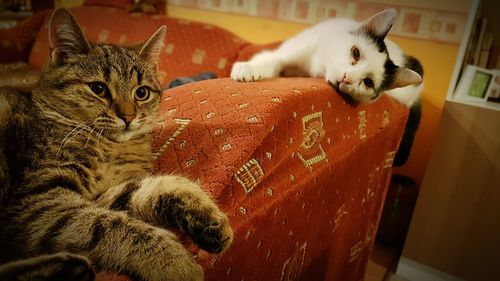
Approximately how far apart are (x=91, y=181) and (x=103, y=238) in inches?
6.9

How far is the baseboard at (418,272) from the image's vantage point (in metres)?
1.67

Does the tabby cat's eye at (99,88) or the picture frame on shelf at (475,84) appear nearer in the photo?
the tabby cat's eye at (99,88)

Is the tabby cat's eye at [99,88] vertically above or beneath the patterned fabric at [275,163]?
above

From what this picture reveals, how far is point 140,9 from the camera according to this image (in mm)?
2367

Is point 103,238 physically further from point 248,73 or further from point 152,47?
point 248,73

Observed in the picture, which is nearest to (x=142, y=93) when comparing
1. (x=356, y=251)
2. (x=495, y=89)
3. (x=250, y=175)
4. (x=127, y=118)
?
(x=127, y=118)

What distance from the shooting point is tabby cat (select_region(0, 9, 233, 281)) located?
51 centimetres

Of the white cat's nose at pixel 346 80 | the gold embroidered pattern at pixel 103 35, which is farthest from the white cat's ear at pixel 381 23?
the gold embroidered pattern at pixel 103 35

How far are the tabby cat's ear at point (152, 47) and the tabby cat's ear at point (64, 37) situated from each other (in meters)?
0.12

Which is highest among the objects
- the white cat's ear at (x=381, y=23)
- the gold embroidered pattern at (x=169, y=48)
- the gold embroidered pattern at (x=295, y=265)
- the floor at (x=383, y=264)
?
the white cat's ear at (x=381, y=23)

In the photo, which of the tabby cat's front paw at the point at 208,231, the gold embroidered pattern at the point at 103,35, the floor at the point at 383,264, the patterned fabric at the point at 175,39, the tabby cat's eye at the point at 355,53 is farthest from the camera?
the gold embroidered pattern at the point at 103,35

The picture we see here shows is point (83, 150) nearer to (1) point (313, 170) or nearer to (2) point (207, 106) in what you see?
(2) point (207, 106)

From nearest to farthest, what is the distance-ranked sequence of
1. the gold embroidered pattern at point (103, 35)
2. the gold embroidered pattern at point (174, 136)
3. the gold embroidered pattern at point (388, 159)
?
the gold embroidered pattern at point (174, 136) < the gold embroidered pattern at point (388, 159) < the gold embroidered pattern at point (103, 35)

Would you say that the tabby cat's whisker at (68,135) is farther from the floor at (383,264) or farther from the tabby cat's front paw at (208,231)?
the floor at (383,264)
